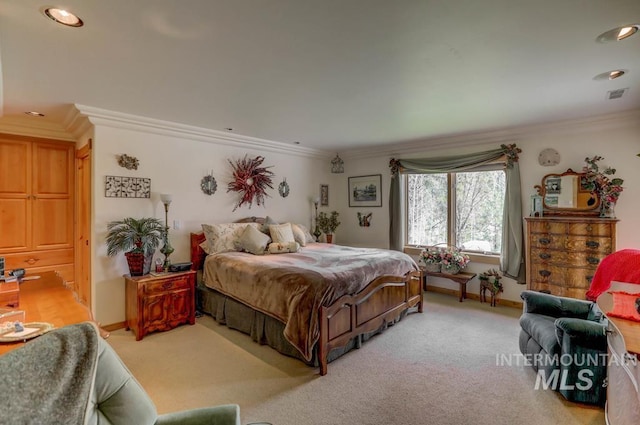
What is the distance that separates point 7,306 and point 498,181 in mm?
5511

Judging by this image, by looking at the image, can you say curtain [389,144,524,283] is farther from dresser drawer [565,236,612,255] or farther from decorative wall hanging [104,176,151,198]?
decorative wall hanging [104,176,151,198]

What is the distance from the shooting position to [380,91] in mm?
2861

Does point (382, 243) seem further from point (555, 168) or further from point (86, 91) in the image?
point (86, 91)

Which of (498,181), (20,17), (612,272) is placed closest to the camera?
(20,17)

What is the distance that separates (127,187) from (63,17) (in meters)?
2.31

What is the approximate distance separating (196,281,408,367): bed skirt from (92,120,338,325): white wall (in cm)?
72

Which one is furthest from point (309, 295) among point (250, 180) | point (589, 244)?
point (589, 244)

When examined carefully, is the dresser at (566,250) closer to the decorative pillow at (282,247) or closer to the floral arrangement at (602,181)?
the floral arrangement at (602,181)

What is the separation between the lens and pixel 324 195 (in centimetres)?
632

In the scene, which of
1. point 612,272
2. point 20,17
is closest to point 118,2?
point 20,17

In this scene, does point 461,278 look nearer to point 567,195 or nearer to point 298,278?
point 567,195

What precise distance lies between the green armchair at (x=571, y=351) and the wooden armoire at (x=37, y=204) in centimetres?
513

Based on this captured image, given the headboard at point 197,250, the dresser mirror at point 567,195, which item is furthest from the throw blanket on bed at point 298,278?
the dresser mirror at point 567,195

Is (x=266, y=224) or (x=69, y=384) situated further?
(x=266, y=224)
